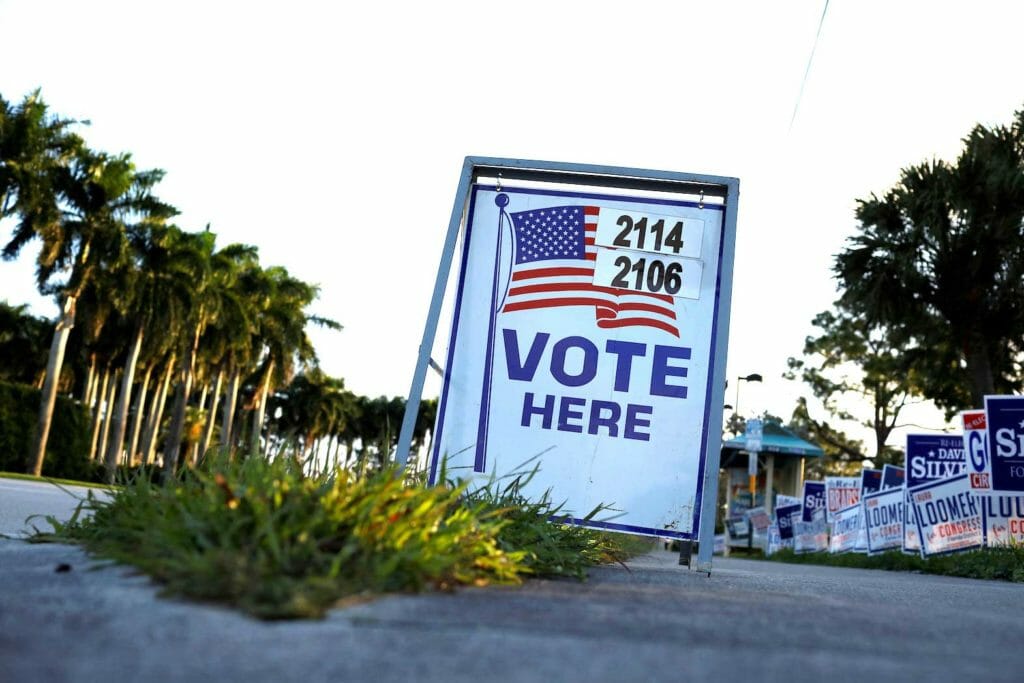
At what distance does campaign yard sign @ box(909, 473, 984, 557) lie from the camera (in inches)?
558

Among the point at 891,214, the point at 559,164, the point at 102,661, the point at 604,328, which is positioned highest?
the point at 891,214

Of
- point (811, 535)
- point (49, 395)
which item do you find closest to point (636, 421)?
point (811, 535)

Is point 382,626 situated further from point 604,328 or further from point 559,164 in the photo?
point 559,164

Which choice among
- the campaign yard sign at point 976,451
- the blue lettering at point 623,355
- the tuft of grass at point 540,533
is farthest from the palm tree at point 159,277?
the tuft of grass at point 540,533

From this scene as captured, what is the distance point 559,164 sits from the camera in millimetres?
5664

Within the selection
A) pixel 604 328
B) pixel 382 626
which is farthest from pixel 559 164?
pixel 382 626

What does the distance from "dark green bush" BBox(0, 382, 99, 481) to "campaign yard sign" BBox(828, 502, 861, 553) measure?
82.8 feet

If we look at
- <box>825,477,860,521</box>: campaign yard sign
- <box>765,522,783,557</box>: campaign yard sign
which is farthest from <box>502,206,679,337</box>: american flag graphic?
<box>765,522,783,557</box>: campaign yard sign

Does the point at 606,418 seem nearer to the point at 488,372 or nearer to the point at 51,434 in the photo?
the point at 488,372

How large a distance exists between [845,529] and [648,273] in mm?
18357

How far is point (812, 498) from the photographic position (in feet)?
89.8

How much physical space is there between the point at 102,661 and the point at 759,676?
1.18 meters

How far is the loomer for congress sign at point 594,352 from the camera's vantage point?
5324 mm

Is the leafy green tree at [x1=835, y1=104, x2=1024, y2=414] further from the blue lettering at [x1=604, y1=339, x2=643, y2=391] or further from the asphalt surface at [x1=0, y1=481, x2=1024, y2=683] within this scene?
the asphalt surface at [x1=0, y1=481, x2=1024, y2=683]
